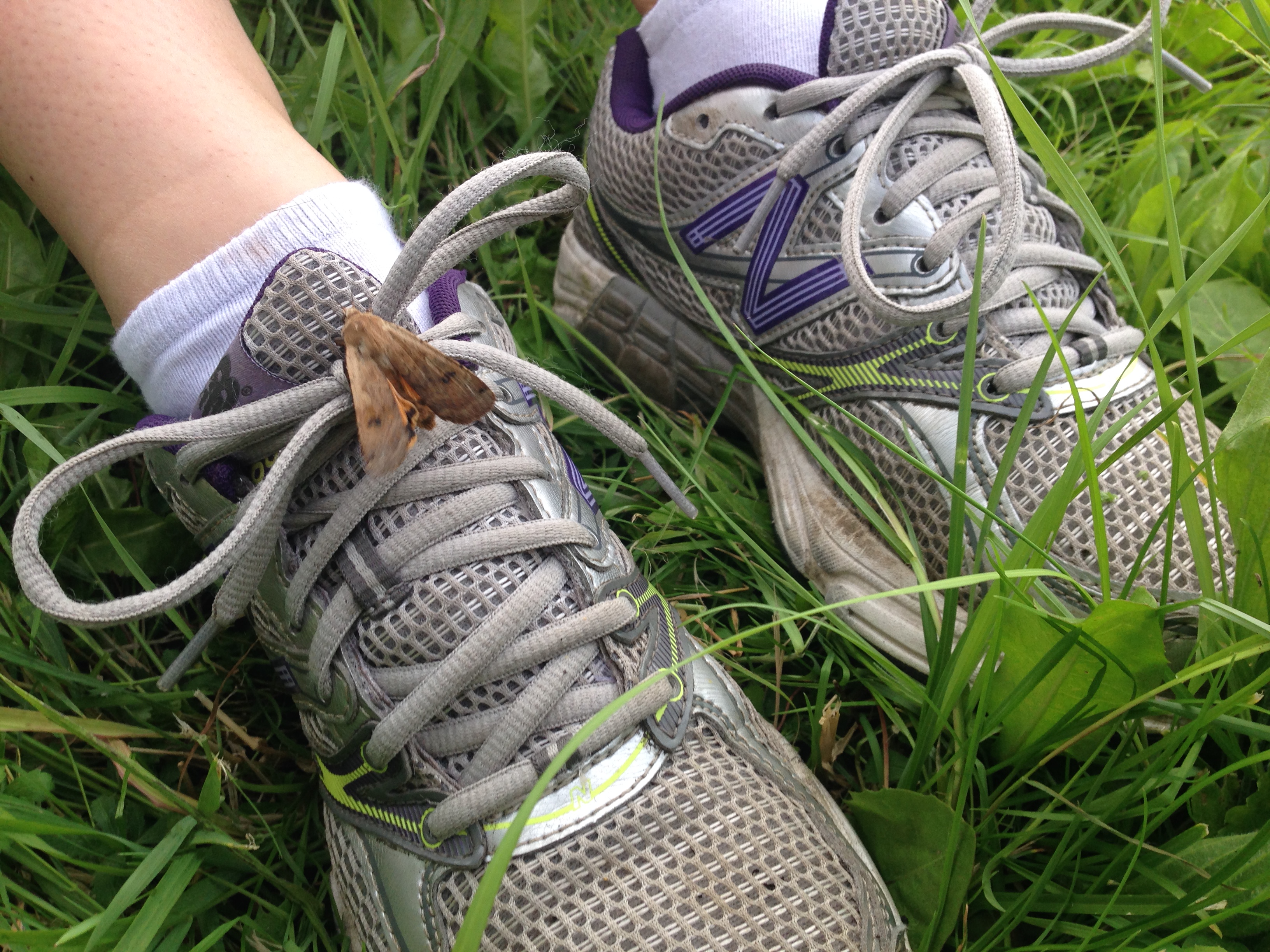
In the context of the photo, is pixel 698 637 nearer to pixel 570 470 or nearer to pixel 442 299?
pixel 570 470

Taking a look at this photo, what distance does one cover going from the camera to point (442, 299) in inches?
36.0

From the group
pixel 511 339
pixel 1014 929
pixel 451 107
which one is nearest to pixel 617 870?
pixel 1014 929

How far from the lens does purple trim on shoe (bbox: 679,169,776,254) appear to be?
42.4 inches

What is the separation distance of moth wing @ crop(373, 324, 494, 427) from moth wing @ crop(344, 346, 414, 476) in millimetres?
14

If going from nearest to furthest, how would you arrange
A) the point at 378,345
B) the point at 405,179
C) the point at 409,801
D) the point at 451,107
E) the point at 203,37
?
1. the point at 378,345
2. the point at 409,801
3. the point at 203,37
4. the point at 405,179
5. the point at 451,107

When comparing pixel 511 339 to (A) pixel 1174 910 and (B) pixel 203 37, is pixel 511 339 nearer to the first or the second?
(B) pixel 203 37

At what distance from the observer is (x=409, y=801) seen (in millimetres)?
807

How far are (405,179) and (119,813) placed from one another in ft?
2.78

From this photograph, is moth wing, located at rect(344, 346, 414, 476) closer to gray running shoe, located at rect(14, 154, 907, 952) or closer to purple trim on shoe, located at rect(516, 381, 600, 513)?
gray running shoe, located at rect(14, 154, 907, 952)

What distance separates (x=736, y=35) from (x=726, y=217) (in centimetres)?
21

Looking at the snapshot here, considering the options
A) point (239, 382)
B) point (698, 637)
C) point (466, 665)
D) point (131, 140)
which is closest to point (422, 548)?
point (466, 665)

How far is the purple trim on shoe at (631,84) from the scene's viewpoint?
117 cm

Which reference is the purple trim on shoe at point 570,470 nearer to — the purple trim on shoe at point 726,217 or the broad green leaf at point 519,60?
the purple trim on shoe at point 726,217

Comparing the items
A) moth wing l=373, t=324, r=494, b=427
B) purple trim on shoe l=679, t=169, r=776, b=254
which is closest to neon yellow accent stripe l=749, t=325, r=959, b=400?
purple trim on shoe l=679, t=169, r=776, b=254
